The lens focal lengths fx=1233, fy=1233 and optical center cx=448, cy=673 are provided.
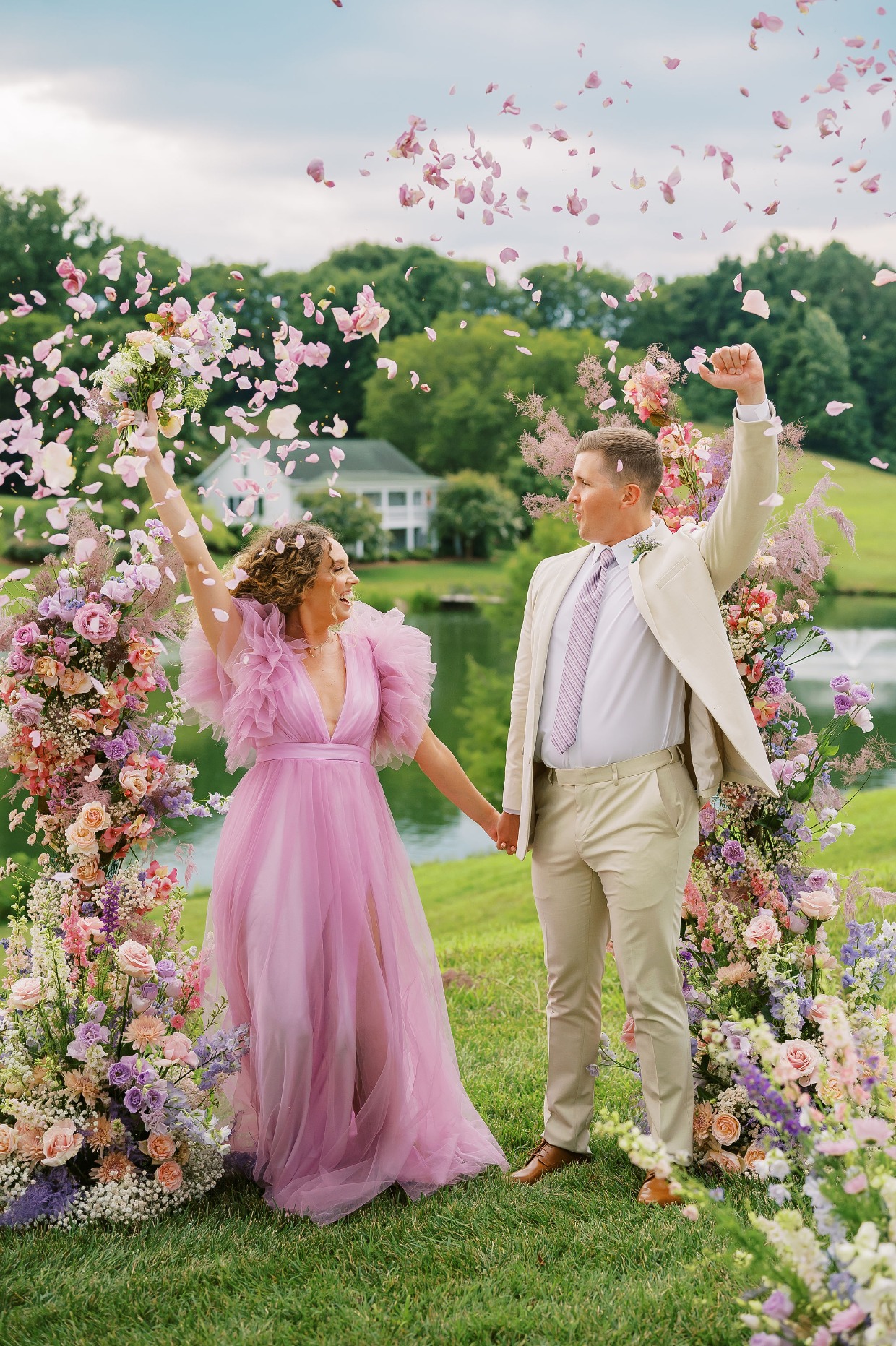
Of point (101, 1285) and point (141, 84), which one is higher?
point (141, 84)

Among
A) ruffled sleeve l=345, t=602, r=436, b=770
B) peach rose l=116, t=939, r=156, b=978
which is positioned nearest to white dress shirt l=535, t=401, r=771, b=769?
ruffled sleeve l=345, t=602, r=436, b=770

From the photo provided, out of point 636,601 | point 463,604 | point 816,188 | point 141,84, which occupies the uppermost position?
point 141,84

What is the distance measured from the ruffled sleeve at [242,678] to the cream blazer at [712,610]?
2.67 feet

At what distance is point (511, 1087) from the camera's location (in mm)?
4680

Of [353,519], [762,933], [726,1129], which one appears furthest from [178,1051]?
[353,519]

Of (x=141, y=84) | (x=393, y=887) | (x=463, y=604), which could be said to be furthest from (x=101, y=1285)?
(x=141, y=84)

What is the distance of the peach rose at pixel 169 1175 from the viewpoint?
353 cm

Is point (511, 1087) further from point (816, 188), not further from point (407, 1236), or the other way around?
point (816, 188)

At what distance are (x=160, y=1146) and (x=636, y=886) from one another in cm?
156

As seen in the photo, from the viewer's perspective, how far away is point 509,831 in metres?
3.92

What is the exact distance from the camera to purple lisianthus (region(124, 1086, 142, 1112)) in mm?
3547

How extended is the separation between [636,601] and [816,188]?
3.94 ft

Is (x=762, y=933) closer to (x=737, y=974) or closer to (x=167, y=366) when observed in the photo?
(x=737, y=974)

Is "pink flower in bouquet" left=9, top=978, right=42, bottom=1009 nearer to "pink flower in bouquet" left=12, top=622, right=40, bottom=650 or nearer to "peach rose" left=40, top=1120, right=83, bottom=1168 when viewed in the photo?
"peach rose" left=40, top=1120, right=83, bottom=1168
